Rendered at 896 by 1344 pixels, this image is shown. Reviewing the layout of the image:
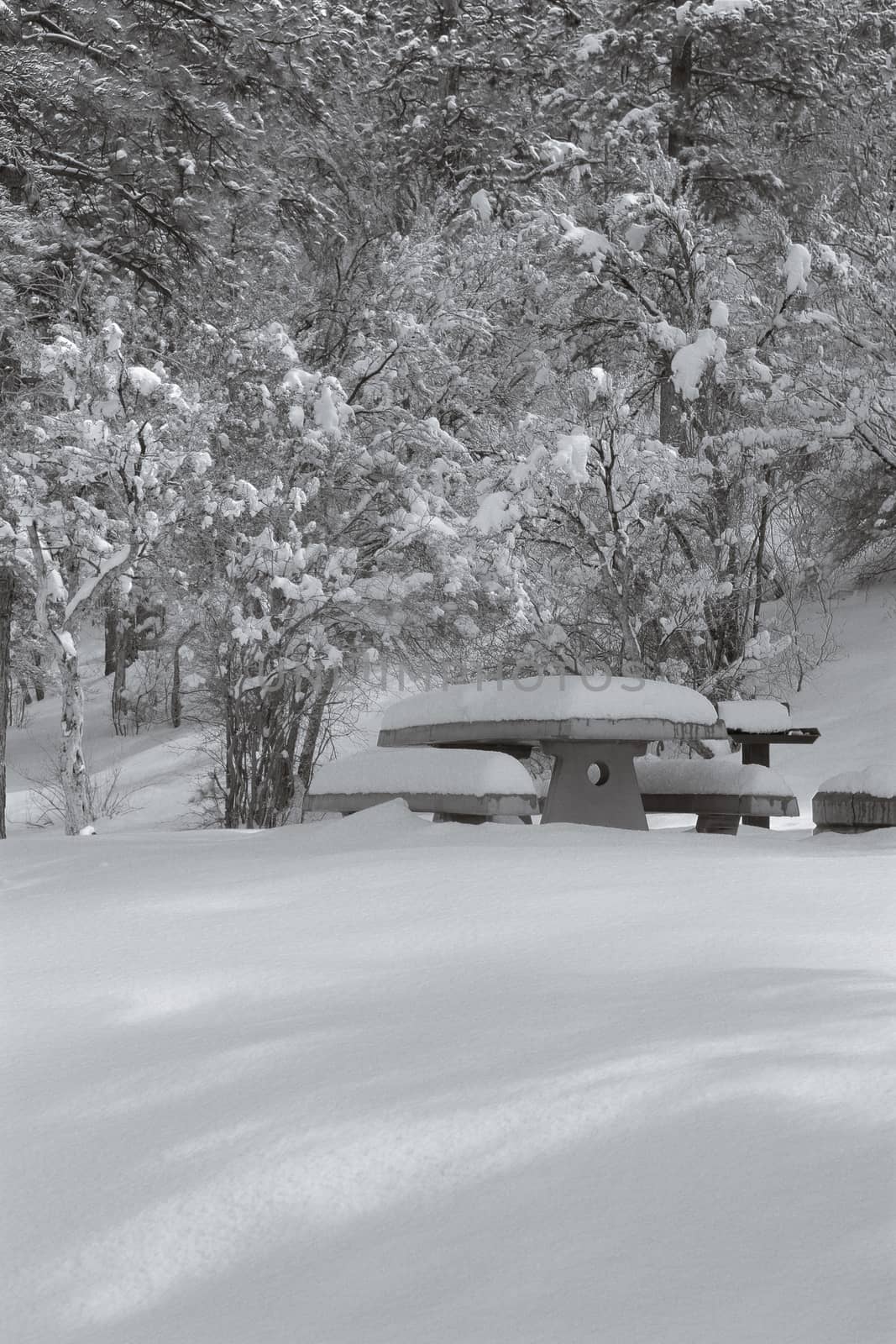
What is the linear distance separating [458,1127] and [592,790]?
4.22 metres

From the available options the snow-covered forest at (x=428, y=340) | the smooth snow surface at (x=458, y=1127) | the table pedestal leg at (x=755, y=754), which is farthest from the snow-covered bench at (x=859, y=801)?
the snow-covered forest at (x=428, y=340)

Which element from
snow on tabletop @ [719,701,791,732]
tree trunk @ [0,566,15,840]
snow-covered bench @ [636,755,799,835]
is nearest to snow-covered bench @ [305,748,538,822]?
snow-covered bench @ [636,755,799,835]

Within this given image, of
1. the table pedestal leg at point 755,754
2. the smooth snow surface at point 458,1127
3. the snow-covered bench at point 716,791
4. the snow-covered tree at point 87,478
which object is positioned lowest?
the smooth snow surface at point 458,1127

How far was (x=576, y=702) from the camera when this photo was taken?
5539mm

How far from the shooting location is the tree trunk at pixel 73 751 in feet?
29.5

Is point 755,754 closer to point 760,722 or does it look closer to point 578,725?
point 760,722

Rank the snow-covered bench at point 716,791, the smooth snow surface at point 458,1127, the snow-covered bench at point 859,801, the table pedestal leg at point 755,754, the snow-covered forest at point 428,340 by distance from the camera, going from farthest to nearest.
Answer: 1. the snow-covered forest at point 428,340
2. the table pedestal leg at point 755,754
3. the snow-covered bench at point 716,791
4. the snow-covered bench at point 859,801
5. the smooth snow surface at point 458,1127

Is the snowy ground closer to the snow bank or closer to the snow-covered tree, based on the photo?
the snow bank

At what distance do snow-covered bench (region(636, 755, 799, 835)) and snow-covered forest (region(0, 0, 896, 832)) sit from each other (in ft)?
7.48

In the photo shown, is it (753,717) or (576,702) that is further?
(753,717)

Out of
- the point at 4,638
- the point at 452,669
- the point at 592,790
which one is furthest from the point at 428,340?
the point at 592,790

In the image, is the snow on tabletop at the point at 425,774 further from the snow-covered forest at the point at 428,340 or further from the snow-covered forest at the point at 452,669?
the snow-covered forest at the point at 428,340

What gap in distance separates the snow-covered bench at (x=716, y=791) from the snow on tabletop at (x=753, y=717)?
0.51 metres

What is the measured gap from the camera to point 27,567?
31.5 feet
